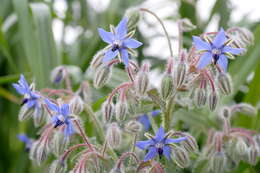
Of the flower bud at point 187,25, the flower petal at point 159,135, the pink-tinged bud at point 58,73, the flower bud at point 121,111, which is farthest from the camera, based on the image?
the pink-tinged bud at point 58,73

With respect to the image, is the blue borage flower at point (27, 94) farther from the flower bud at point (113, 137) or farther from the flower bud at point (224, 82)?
the flower bud at point (224, 82)

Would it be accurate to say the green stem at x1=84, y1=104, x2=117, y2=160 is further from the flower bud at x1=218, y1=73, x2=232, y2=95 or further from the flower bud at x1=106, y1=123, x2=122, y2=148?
the flower bud at x1=218, y1=73, x2=232, y2=95

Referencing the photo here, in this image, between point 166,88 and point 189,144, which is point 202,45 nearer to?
point 166,88

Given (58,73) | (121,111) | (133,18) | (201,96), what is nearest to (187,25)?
(133,18)

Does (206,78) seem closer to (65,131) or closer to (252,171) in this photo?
(65,131)

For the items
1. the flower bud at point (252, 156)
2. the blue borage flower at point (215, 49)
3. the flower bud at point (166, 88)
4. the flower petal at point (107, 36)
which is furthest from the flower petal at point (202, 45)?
the flower bud at point (252, 156)
